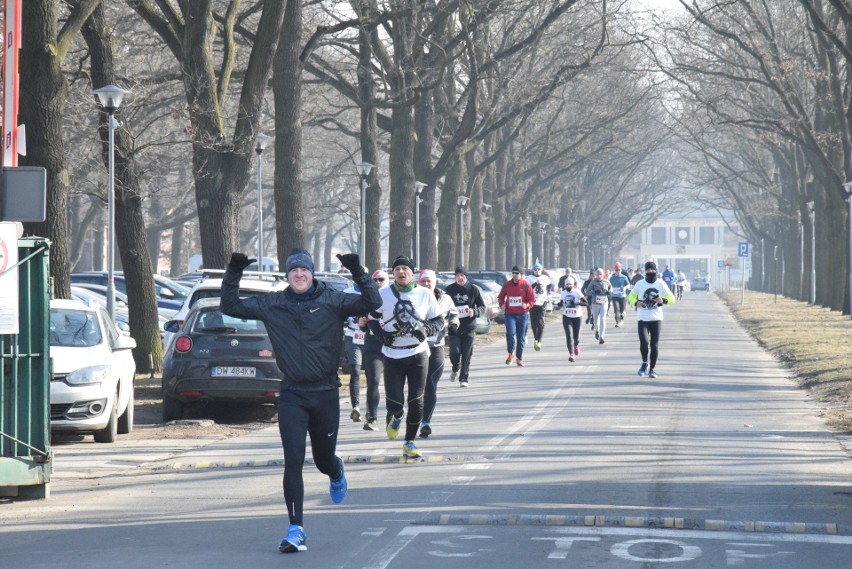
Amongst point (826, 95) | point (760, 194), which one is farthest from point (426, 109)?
point (760, 194)

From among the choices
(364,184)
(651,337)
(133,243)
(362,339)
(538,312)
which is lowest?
(651,337)

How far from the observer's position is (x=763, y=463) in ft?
41.1

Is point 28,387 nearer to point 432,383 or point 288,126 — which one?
point 432,383

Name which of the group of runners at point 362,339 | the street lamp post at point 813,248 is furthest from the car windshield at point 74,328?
the street lamp post at point 813,248

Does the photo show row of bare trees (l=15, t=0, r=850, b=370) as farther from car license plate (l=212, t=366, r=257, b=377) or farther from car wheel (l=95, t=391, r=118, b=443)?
car wheel (l=95, t=391, r=118, b=443)

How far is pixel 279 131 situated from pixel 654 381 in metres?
8.48

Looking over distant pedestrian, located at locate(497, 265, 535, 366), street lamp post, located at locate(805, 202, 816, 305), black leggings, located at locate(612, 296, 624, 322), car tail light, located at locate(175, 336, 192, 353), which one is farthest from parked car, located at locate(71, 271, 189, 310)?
street lamp post, located at locate(805, 202, 816, 305)

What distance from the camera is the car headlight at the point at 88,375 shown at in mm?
14375

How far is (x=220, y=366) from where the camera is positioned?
659 inches

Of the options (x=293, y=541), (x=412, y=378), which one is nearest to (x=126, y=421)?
(x=412, y=378)

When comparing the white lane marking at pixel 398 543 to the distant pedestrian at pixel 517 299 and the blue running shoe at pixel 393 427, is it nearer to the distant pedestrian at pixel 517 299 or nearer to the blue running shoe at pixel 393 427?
the blue running shoe at pixel 393 427

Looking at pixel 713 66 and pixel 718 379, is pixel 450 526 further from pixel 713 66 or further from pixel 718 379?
pixel 713 66

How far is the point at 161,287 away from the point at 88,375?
21866 millimetres

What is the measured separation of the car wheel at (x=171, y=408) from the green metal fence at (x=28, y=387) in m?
6.22
